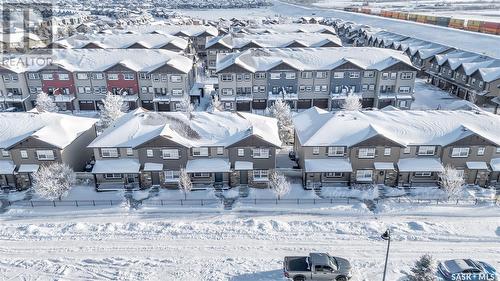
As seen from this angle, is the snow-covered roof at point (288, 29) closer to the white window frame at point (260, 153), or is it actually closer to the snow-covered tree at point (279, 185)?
the white window frame at point (260, 153)

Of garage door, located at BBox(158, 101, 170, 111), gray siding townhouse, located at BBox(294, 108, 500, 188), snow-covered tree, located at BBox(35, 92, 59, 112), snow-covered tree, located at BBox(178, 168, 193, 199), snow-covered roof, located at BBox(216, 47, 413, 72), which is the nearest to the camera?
snow-covered tree, located at BBox(178, 168, 193, 199)

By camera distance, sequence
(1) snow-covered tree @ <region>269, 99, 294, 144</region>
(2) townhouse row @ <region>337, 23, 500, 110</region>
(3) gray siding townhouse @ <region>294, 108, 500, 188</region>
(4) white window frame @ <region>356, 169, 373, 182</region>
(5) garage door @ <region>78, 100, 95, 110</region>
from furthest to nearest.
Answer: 1. (5) garage door @ <region>78, 100, 95, 110</region>
2. (2) townhouse row @ <region>337, 23, 500, 110</region>
3. (1) snow-covered tree @ <region>269, 99, 294, 144</region>
4. (4) white window frame @ <region>356, 169, 373, 182</region>
5. (3) gray siding townhouse @ <region>294, 108, 500, 188</region>

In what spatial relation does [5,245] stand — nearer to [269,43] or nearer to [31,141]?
[31,141]

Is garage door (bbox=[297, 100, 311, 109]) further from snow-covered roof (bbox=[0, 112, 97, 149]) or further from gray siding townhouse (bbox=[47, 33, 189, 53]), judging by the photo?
gray siding townhouse (bbox=[47, 33, 189, 53])

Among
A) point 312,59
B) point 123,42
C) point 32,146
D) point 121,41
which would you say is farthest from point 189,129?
point 121,41

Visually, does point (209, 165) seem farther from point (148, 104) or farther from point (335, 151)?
point (148, 104)

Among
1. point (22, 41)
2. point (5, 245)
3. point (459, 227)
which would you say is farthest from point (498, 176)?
point (22, 41)

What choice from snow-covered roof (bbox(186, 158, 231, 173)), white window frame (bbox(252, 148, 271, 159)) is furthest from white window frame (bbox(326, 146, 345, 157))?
snow-covered roof (bbox(186, 158, 231, 173))

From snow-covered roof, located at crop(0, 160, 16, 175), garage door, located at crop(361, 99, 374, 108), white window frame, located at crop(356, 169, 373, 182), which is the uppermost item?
snow-covered roof, located at crop(0, 160, 16, 175)
